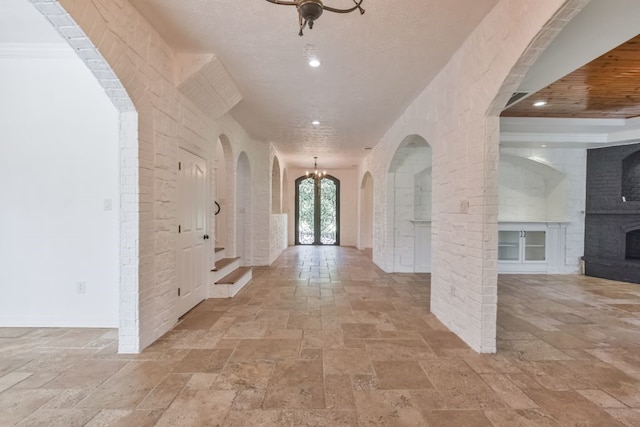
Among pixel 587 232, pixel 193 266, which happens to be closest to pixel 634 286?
pixel 587 232

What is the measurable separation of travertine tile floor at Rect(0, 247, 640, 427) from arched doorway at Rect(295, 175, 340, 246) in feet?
25.7

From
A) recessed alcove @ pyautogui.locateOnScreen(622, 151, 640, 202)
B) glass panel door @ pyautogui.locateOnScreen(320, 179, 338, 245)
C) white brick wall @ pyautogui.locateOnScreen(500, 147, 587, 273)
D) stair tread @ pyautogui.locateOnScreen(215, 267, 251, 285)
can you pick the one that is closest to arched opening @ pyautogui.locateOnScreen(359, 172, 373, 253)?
glass panel door @ pyautogui.locateOnScreen(320, 179, 338, 245)

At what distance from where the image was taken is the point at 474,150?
2.81 metres

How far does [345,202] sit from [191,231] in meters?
8.39

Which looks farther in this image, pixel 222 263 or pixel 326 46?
pixel 222 263

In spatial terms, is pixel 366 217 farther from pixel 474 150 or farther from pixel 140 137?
pixel 140 137

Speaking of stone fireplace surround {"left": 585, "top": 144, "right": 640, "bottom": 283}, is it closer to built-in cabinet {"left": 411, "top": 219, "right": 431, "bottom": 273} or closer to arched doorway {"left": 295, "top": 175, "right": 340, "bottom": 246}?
built-in cabinet {"left": 411, "top": 219, "right": 431, "bottom": 273}

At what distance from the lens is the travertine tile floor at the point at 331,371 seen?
73.6 inches

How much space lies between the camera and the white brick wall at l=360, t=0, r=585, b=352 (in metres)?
2.22

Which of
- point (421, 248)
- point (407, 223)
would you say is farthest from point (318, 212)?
point (421, 248)

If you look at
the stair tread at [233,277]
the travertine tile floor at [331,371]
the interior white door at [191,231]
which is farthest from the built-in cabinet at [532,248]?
the interior white door at [191,231]

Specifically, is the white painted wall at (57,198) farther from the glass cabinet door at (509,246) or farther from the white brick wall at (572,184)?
the white brick wall at (572,184)

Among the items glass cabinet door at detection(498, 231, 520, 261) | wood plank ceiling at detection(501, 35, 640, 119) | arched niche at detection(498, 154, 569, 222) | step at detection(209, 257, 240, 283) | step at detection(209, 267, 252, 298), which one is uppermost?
wood plank ceiling at detection(501, 35, 640, 119)

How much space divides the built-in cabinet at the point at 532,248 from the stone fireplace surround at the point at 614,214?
1.86ft
